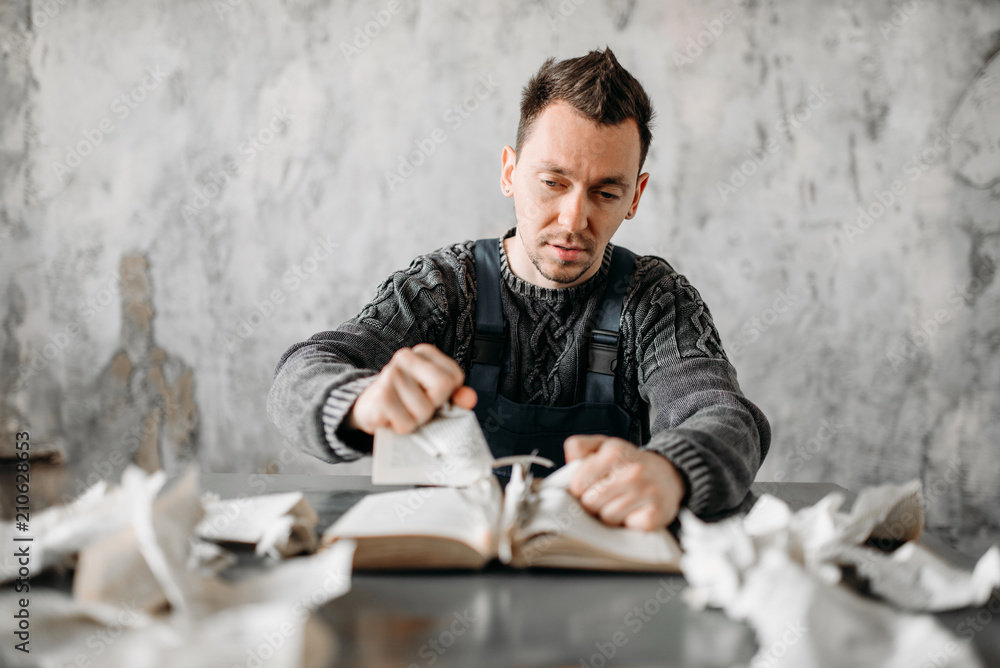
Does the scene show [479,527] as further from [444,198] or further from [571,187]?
[444,198]

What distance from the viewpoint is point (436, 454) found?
0.84m

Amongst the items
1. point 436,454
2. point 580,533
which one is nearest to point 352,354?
point 436,454

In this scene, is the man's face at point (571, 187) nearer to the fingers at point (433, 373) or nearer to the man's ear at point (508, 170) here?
the man's ear at point (508, 170)

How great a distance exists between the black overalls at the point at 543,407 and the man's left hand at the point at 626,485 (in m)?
0.56

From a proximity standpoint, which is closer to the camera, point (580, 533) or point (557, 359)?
point (580, 533)

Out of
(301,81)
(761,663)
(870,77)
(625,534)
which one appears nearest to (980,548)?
(870,77)

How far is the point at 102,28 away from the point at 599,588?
276 cm

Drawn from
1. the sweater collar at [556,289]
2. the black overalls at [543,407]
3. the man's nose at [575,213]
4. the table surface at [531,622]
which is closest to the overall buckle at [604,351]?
the black overalls at [543,407]

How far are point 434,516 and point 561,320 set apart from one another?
2.71ft

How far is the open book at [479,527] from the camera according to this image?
0.68 m

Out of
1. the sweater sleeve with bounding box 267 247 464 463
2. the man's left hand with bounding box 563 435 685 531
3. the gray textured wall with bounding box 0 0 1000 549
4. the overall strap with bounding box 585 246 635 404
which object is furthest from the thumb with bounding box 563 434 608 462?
the gray textured wall with bounding box 0 0 1000 549

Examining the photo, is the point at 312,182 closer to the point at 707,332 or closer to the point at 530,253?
the point at 530,253

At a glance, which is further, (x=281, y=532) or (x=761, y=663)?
(x=281, y=532)

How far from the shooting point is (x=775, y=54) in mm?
2352
